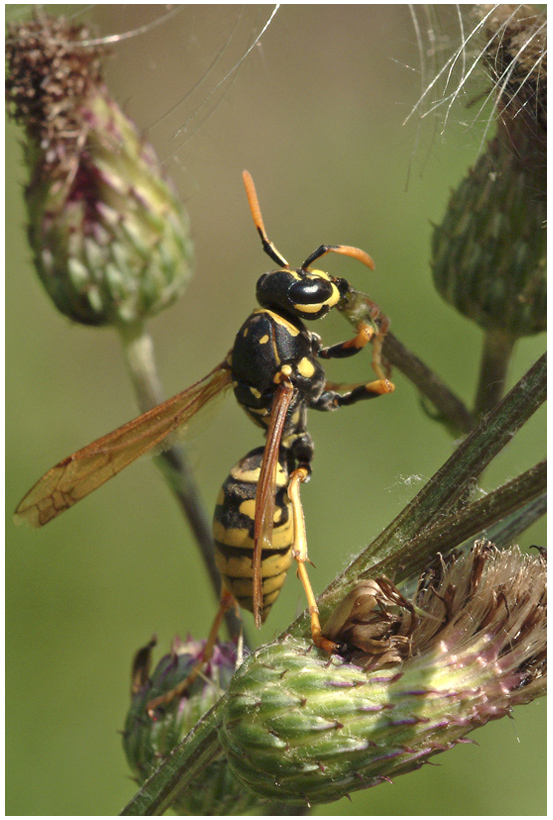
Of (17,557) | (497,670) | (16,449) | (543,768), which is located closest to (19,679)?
(17,557)

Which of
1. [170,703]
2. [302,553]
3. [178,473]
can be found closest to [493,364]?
[302,553]

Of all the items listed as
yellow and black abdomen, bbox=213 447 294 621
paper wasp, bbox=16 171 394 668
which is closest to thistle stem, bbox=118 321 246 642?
paper wasp, bbox=16 171 394 668

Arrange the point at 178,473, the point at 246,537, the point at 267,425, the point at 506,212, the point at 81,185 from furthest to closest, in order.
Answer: the point at 81,185, the point at 178,473, the point at 506,212, the point at 267,425, the point at 246,537

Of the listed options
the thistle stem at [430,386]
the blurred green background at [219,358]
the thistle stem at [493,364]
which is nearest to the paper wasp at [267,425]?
the thistle stem at [430,386]

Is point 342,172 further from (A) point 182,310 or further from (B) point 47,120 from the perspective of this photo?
→ (B) point 47,120

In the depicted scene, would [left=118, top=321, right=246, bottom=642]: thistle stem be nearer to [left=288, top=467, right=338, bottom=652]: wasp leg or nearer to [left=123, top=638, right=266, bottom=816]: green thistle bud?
[left=123, top=638, right=266, bottom=816]: green thistle bud

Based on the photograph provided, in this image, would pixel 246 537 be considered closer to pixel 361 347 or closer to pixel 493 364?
pixel 361 347
